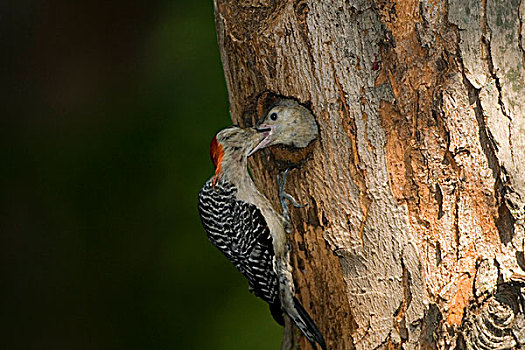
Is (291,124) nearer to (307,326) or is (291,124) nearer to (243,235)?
(243,235)

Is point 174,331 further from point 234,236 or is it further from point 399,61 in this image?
point 399,61

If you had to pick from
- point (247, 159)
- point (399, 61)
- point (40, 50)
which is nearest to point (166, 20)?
point (40, 50)

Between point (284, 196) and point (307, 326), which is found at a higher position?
Result: point (284, 196)

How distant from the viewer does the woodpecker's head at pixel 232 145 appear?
233cm

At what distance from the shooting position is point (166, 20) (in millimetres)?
3986

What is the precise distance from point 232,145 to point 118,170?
179cm

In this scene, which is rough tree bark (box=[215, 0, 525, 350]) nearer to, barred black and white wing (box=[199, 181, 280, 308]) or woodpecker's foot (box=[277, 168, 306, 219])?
woodpecker's foot (box=[277, 168, 306, 219])

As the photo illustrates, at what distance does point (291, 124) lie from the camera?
2.15m

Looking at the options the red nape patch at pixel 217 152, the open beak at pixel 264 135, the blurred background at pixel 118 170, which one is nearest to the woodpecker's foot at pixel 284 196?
the open beak at pixel 264 135

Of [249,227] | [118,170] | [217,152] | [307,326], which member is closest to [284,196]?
[249,227]

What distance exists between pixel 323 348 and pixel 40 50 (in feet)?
9.38

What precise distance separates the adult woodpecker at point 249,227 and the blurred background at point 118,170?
1.53m

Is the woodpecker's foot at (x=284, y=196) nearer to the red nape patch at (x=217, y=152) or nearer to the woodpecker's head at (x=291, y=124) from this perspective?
the woodpecker's head at (x=291, y=124)

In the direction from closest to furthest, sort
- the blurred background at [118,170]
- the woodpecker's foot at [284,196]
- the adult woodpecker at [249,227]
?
1. the woodpecker's foot at [284,196]
2. the adult woodpecker at [249,227]
3. the blurred background at [118,170]
